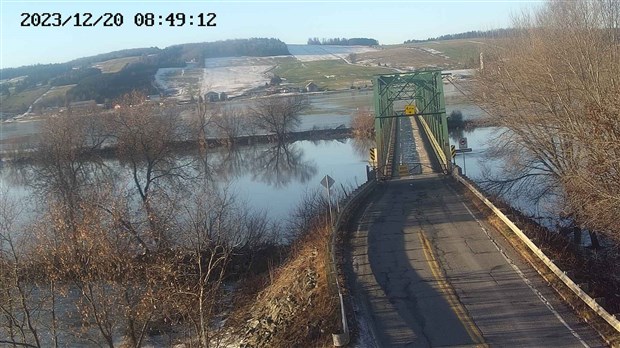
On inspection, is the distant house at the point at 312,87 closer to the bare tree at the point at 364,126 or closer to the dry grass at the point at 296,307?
the bare tree at the point at 364,126

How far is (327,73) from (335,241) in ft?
336

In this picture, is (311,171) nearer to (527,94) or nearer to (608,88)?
(527,94)

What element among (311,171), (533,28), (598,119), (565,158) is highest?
(533,28)

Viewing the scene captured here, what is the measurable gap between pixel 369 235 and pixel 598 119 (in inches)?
271

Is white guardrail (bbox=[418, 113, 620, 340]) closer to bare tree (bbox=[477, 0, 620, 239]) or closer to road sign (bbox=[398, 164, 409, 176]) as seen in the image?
bare tree (bbox=[477, 0, 620, 239])

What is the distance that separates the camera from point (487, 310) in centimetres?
1227

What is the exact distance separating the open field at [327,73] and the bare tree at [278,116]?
37.9 m

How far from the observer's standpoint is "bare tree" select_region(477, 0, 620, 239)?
60.4ft

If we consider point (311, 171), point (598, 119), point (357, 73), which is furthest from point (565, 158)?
point (357, 73)

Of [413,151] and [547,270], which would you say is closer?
[547,270]

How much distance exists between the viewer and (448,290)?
13508mm

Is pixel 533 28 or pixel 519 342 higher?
pixel 533 28

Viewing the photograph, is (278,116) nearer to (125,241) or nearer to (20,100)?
(20,100)

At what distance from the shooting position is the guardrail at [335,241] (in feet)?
36.7
